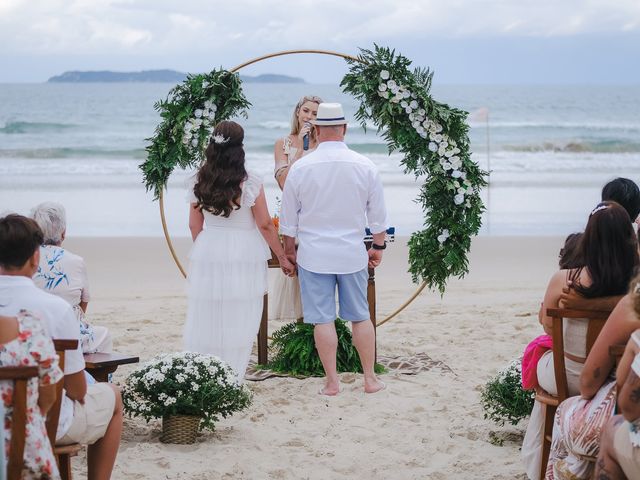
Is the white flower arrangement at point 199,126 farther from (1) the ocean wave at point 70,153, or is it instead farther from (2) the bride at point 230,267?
(1) the ocean wave at point 70,153

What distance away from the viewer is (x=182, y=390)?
5.02m

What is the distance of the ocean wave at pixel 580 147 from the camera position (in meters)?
28.9

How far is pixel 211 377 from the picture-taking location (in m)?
5.11

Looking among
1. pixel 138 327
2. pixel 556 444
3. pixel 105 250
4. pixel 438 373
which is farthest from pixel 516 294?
pixel 556 444

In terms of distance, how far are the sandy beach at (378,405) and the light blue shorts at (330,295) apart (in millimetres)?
504

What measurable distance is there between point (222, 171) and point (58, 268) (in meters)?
1.44

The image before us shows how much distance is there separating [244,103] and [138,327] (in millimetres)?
2277

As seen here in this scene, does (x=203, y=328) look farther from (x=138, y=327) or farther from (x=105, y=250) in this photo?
(x=105, y=250)

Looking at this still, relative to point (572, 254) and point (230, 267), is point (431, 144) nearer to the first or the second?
point (230, 267)

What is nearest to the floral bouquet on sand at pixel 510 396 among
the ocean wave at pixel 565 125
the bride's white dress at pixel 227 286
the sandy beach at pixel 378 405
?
the sandy beach at pixel 378 405

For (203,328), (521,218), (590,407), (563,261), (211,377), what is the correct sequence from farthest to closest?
(521,218) < (203,328) < (211,377) < (563,261) < (590,407)

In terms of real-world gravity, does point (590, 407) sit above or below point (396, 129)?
below

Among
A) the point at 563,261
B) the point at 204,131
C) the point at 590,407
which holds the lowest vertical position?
the point at 590,407

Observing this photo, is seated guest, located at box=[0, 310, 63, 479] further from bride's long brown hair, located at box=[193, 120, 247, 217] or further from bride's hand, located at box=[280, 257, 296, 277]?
bride's hand, located at box=[280, 257, 296, 277]
